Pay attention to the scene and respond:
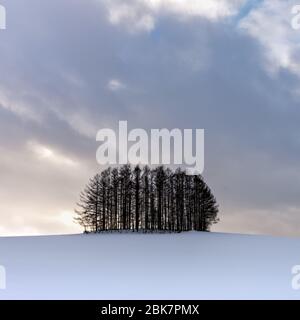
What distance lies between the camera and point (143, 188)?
23734 mm

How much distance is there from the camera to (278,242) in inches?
711

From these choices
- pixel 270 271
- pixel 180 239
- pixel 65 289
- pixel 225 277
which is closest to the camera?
pixel 65 289

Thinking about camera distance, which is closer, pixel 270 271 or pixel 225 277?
pixel 225 277

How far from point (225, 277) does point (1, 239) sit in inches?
408

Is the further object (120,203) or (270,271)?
(120,203)

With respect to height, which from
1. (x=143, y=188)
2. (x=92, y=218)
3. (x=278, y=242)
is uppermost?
(x=143, y=188)

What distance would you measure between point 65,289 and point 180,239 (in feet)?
32.5

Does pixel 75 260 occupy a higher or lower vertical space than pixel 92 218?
lower

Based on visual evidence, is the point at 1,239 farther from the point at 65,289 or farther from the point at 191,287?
the point at 191,287
